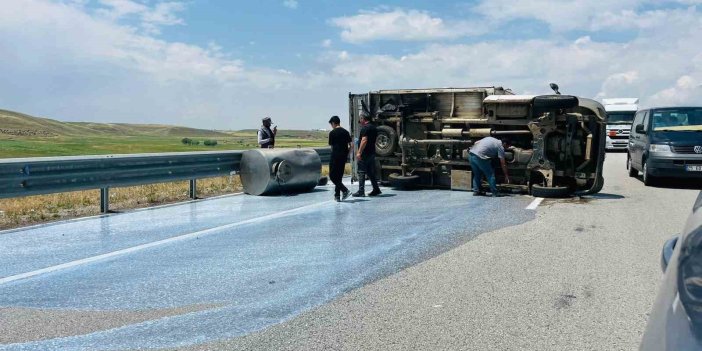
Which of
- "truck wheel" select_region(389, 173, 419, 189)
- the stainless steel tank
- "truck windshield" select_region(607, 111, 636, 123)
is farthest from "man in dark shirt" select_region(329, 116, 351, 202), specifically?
"truck windshield" select_region(607, 111, 636, 123)

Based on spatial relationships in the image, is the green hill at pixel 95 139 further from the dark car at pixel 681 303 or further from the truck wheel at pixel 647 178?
the dark car at pixel 681 303

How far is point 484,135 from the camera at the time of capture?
A: 14.5 m

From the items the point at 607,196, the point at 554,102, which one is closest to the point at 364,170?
the point at 554,102

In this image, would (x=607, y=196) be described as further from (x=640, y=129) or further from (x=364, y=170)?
(x=364, y=170)

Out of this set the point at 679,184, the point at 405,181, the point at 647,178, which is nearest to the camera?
the point at 405,181

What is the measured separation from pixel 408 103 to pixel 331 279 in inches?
396

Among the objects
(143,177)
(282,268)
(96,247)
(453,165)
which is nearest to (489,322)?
(282,268)

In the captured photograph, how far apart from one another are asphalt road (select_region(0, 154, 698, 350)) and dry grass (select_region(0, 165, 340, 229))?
3.15 ft

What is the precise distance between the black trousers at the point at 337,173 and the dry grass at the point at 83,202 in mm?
2909

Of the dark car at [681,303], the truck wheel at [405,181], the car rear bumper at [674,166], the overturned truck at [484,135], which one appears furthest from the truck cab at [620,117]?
the dark car at [681,303]

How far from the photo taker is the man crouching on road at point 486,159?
1364cm

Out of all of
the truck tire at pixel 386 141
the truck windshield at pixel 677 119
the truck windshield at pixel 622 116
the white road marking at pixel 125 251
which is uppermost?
the truck windshield at pixel 622 116

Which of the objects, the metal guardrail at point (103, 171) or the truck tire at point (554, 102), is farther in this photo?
the truck tire at point (554, 102)

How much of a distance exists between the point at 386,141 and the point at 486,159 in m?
3.03
